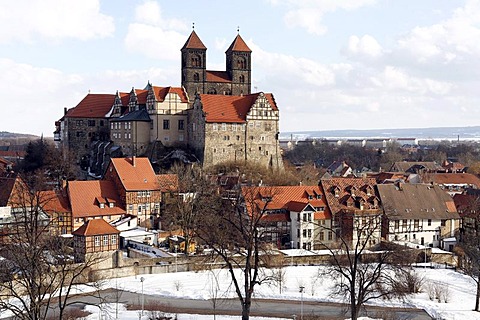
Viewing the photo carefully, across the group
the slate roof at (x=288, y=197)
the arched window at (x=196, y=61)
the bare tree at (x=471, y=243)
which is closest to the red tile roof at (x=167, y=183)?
the slate roof at (x=288, y=197)

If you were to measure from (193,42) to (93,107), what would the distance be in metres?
16.1

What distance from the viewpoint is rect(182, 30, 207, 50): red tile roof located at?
86625 mm

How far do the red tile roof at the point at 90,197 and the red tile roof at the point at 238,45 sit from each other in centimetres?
3896

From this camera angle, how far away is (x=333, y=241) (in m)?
53.3

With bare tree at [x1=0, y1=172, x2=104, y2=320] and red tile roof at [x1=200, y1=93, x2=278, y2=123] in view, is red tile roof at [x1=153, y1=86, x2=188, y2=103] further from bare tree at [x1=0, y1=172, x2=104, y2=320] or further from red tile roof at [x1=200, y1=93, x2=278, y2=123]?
bare tree at [x1=0, y1=172, x2=104, y2=320]

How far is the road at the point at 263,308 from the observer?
112 ft

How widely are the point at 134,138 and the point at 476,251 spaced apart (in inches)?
1708

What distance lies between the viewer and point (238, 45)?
295 ft

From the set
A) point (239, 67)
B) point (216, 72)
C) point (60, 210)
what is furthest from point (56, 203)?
point (239, 67)

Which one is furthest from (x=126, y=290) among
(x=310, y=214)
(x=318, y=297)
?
(x=310, y=214)

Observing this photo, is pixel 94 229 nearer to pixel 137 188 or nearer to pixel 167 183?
pixel 137 188

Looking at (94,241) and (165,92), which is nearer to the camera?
(94,241)

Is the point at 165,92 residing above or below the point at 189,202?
above

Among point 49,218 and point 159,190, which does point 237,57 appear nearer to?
point 159,190
